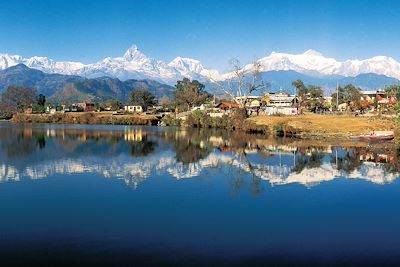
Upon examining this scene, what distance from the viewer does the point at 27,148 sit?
49812 millimetres

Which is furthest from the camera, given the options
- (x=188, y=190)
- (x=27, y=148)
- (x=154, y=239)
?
(x=27, y=148)

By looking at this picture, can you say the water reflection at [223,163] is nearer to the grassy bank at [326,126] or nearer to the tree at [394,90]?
the grassy bank at [326,126]

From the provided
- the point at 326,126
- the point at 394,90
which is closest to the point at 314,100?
the point at 394,90

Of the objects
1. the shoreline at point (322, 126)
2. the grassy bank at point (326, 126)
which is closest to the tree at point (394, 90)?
the shoreline at point (322, 126)

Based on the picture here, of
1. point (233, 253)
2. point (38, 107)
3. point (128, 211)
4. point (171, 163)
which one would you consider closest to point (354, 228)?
point (233, 253)

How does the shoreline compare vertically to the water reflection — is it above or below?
above

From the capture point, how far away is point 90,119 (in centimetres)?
12162

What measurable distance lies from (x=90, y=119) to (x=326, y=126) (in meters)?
72.3

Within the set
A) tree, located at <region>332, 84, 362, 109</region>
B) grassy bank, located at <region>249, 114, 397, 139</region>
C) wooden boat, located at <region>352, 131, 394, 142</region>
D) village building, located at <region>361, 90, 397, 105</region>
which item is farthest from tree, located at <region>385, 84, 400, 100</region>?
wooden boat, located at <region>352, 131, 394, 142</region>

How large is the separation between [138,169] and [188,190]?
8.70m

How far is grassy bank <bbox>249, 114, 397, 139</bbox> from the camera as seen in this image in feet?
205

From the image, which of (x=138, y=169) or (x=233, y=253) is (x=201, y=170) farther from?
(x=233, y=253)

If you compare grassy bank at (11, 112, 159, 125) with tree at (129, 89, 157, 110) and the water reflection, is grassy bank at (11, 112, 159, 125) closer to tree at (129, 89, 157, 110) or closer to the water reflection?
tree at (129, 89, 157, 110)

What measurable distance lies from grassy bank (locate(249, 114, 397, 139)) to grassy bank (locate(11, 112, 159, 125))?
4617cm
